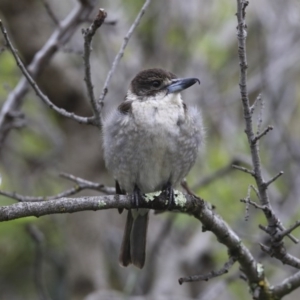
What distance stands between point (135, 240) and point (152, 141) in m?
0.83

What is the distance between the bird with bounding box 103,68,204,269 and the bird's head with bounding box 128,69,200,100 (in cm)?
1

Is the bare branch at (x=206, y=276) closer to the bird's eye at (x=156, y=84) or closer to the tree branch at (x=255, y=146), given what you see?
the tree branch at (x=255, y=146)

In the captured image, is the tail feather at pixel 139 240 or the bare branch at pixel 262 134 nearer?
the bare branch at pixel 262 134

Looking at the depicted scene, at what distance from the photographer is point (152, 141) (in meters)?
4.00

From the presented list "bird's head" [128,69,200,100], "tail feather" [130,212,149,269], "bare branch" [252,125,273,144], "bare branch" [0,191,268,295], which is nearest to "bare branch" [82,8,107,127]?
"bare branch" [0,191,268,295]

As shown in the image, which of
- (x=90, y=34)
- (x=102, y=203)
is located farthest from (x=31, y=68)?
(x=102, y=203)

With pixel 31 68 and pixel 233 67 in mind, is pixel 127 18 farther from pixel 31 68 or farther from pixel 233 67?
pixel 31 68

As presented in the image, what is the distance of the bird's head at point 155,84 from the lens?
4.35 meters

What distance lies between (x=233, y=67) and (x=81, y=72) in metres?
2.30

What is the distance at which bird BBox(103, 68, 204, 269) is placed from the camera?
13.2 ft

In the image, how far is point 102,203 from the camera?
9.77 feet

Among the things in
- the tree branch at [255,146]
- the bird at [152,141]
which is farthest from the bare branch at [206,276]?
the bird at [152,141]

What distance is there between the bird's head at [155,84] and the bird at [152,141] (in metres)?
0.01

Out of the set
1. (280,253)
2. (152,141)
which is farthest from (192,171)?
(280,253)
